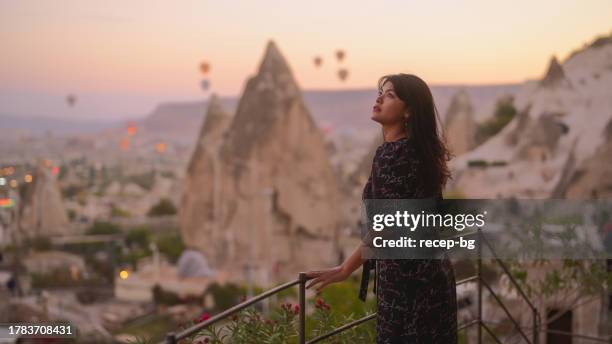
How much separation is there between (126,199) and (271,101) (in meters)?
38.8

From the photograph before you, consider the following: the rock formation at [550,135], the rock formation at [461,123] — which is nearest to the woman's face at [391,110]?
the rock formation at [550,135]

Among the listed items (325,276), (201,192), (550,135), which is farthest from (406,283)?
(201,192)

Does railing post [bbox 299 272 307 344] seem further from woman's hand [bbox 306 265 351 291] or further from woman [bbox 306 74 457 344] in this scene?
woman [bbox 306 74 457 344]

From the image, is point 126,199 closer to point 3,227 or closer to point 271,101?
point 3,227

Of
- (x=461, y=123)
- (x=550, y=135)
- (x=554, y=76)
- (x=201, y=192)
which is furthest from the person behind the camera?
(x=461, y=123)

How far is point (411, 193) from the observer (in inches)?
81.4

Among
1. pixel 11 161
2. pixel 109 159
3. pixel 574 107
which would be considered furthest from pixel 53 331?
pixel 109 159

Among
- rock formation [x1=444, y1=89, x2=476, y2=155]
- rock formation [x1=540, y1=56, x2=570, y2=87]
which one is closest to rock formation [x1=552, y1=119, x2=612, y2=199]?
rock formation [x1=540, y1=56, x2=570, y2=87]

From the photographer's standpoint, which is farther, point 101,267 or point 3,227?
point 3,227

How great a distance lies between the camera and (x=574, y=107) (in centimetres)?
1980

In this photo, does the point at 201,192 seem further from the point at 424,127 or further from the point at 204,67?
the point at 424,127

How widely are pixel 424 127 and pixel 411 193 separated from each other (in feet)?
0.66

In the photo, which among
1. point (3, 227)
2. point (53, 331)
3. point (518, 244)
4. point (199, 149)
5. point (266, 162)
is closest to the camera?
point (53, 331)

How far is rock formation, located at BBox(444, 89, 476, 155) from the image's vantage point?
33031 millimetres
